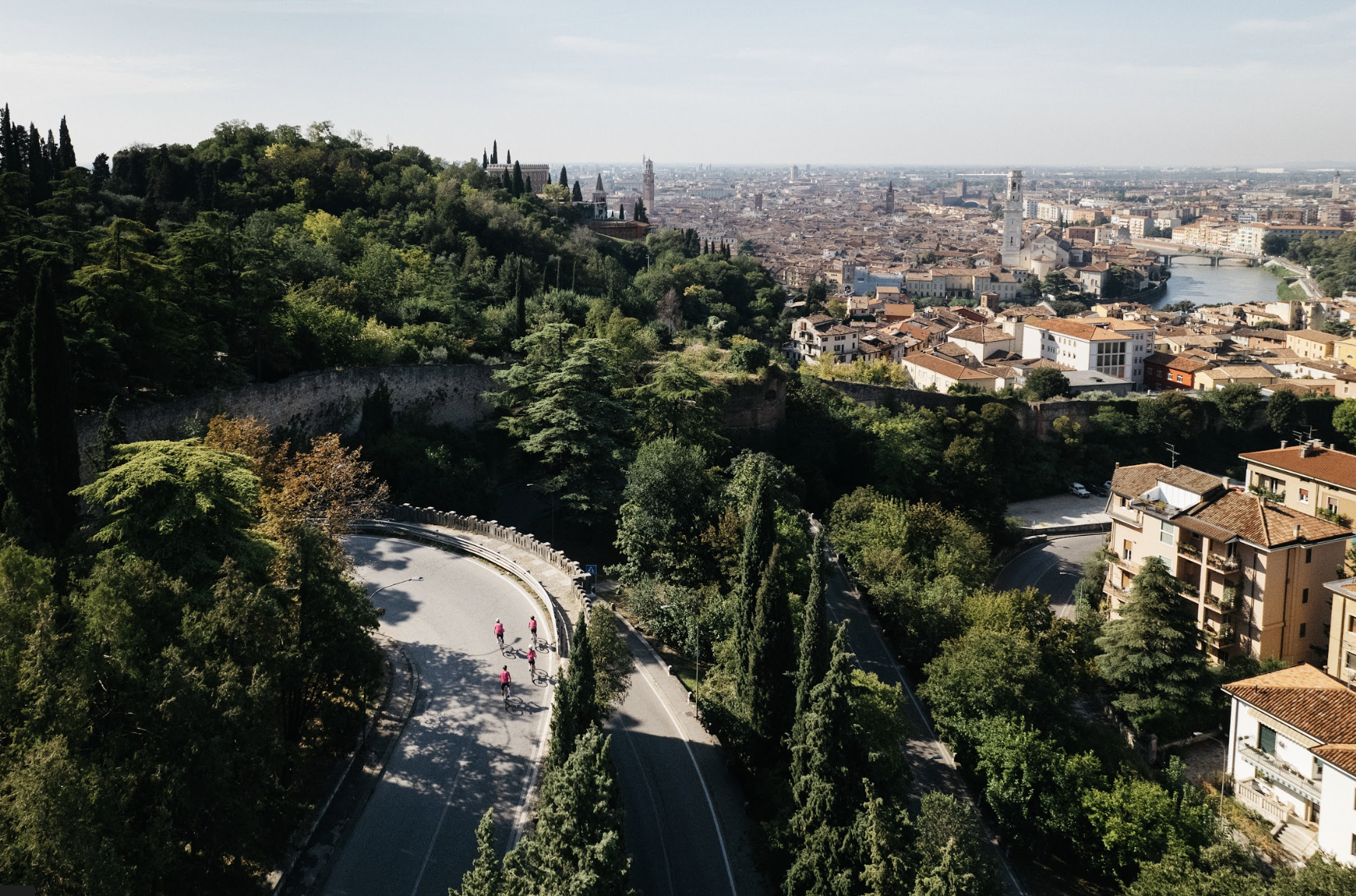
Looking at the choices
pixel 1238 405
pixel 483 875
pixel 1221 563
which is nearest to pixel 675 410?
pixel 1221 563

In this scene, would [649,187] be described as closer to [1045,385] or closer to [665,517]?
[1045,385]

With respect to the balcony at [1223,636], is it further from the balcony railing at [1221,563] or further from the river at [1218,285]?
the river at [1218,285]

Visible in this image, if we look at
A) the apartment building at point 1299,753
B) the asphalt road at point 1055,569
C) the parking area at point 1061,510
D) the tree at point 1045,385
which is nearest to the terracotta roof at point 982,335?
the tree at point 1045,385

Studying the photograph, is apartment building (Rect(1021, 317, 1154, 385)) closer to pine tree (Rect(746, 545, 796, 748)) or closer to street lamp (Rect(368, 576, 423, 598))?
pine tree (Rect(746, 545, 796, 748))

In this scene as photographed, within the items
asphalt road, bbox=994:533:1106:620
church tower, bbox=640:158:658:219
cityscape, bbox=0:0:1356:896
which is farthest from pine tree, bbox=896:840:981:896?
church tower, bbox=640:158:658:219

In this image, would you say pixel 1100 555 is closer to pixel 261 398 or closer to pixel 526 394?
pixel 526 394

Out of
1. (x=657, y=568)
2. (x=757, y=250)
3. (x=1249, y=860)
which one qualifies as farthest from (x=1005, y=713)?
(x=757, y=250)
